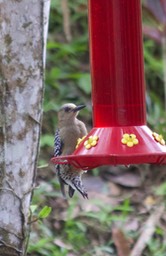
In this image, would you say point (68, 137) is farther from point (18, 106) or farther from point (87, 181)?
point (87, 181)

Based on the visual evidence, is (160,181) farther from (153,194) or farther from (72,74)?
(72,74)

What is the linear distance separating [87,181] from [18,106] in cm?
334

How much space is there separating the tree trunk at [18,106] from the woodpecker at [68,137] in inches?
30.4

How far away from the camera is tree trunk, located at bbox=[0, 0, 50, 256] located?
502 cm

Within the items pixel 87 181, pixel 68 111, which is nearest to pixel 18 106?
pixel 68 111

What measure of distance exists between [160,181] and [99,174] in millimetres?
652

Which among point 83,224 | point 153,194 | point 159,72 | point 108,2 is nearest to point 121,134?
point 108,2

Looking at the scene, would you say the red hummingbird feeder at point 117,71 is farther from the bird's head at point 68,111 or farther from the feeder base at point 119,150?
the bird's head at point 68,111

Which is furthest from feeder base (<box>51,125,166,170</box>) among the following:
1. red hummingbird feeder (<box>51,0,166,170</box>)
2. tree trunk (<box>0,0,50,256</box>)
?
tree trunk (<box>0,0,50,256</box>)

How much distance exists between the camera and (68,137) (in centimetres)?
607

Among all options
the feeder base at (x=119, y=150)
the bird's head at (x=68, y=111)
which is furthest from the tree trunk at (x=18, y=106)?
the bird's head at (x=68, y=111)

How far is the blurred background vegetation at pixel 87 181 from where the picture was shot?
740cm

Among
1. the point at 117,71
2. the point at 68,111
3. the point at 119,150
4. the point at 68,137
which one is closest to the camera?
the point at 119,150

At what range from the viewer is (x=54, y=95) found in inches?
361
